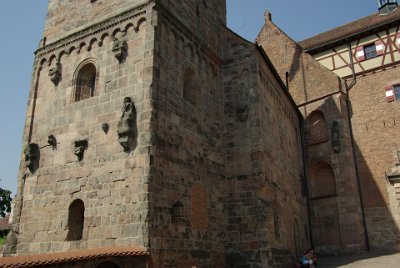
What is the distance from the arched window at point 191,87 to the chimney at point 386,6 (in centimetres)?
1581

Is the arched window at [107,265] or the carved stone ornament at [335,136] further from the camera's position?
the carved stone ornament at [335,136]

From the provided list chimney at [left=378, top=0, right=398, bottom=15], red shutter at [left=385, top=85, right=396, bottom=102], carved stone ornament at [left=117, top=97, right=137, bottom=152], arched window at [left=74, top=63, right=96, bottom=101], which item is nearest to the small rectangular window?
red shutter at [left=385, top=85, right=396, bottom=102]

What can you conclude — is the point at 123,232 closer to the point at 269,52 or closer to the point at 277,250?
the point at 277,250

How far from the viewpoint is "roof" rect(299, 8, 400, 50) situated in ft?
65.8

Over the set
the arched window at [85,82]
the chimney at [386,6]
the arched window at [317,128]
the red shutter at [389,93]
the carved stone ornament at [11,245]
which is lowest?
the carved stone ornament at [11,245]

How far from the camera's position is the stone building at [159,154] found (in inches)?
375

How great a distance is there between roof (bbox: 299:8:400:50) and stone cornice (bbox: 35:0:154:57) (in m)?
13.1

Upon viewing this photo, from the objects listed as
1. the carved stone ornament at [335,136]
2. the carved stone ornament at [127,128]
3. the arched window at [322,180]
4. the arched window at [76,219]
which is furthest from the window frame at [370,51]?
the arched window at [76,219]

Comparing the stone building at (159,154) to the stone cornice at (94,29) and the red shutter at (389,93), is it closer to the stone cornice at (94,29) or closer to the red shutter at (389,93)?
the stone cornice at (94,29)

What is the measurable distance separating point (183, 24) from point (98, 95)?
3.45 metres

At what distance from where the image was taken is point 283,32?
22.7 m

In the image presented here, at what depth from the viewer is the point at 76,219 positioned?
10.4m

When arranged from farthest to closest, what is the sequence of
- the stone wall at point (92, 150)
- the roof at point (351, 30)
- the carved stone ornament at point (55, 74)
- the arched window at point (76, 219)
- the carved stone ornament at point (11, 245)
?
the roof at point (351, 30) < the carved stone ornament at point (55, 74) < the carved stone ornament at point (11, 245) < the arched window at point (76, 219) < the stone wall at point (92, 150)

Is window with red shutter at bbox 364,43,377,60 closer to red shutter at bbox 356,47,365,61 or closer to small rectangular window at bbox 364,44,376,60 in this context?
small rectangular window at bbox 364,44,376,60
